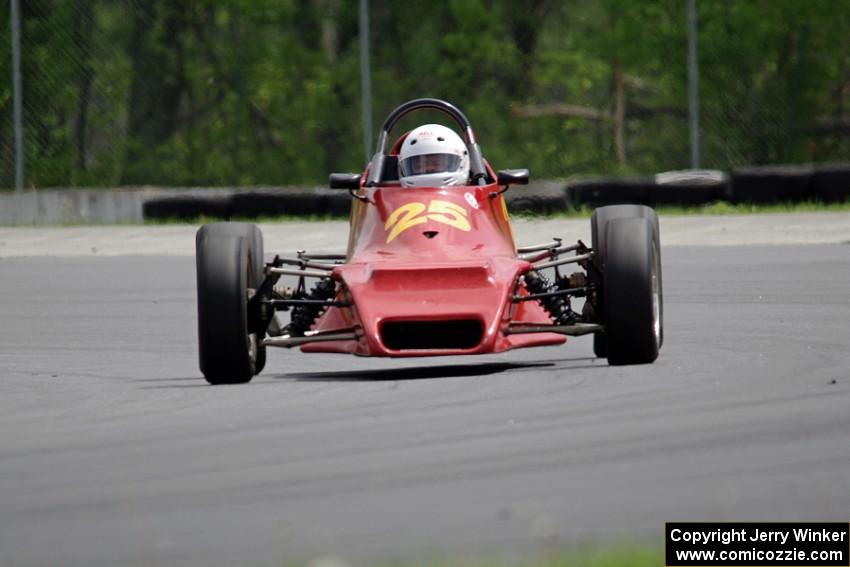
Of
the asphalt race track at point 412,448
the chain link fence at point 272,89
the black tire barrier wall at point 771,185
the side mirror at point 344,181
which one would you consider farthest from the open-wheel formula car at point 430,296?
the chain link fence at point 272,89

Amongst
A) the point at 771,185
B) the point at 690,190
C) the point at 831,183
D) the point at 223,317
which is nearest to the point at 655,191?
the point at 690,190

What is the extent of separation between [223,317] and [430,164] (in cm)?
214

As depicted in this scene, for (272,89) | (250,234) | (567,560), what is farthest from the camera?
(272,89)

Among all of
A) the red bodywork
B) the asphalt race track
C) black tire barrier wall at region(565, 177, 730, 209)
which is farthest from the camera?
black tire barrier wall at region(565, 177, 730, 209)

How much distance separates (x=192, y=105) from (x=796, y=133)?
263 inches

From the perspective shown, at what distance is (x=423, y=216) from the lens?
10281 mm

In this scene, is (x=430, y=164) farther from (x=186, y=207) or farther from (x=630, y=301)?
(x=186, y=207)

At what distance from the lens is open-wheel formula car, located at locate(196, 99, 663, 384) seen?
9.16 metres

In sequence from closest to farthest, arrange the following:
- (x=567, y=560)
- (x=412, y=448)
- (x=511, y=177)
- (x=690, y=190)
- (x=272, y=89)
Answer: (x=567, y=560)
(x=412, y=448)
(x=511, y=177)
(x=690, y=190)
(x=272, y=89)

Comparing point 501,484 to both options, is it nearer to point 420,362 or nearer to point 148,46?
point 420,362

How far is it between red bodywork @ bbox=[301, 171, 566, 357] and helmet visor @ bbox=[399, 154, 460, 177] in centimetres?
28

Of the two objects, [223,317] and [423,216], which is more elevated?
[423,216]

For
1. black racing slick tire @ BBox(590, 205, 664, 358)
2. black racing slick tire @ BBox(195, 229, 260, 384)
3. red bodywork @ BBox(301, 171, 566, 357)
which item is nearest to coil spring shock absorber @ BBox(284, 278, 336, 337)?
red bodywork @ BBox(301, 171, 566, 357)

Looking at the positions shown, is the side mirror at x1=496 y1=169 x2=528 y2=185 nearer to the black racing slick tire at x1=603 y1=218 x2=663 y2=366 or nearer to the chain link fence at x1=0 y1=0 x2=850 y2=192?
the black racing slick tire at x1=603 y1=218 x2=663 y2=366
